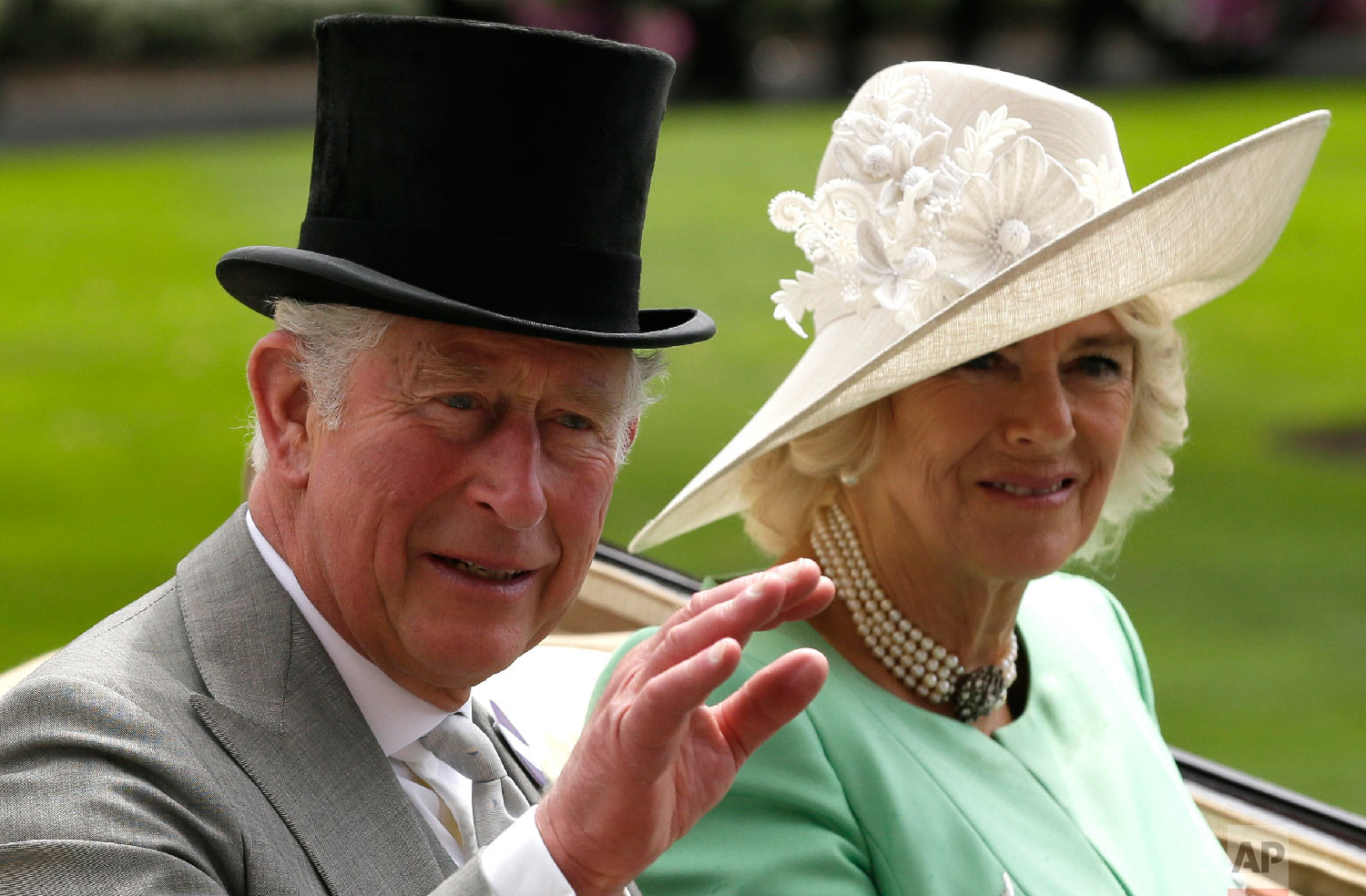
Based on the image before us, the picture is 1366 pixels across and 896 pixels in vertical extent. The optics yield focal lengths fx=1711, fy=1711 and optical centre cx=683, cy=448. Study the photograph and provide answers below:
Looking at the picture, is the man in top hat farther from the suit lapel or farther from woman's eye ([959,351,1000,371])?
woman's eye ([959,351,1000,371])

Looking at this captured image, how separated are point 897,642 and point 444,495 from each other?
105 centimetres

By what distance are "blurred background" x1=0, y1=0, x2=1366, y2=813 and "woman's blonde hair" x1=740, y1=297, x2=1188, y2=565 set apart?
0.87 meters

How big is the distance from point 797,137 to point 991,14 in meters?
4.78

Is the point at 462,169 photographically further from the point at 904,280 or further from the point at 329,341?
the point at 904,280

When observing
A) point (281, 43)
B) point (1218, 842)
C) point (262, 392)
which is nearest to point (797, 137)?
point (281, 43)

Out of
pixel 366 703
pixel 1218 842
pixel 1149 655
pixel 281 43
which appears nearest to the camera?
pixel 366 703

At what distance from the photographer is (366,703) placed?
1.85 m

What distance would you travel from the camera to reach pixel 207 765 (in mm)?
1641

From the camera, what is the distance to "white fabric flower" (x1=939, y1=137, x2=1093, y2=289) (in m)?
2.52

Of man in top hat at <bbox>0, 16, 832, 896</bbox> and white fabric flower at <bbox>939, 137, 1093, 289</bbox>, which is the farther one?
white fabric flower at <bbox>939, 137, 1093, 289</bbox>

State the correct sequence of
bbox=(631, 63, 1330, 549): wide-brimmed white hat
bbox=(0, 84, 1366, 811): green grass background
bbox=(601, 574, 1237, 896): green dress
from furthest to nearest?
bbox=(0, 84, 1366, 811): green grass background, bbox=(631, 63, 1330, 549): wide-brimmed white hat, bbox=(601, 574, 1237, 896): green dress

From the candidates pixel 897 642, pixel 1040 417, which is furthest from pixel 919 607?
pixel 1040 417

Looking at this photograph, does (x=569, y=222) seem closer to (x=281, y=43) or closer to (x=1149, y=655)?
(x=1149, y=655)

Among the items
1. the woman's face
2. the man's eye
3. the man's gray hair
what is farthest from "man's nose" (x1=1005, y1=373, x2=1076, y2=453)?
the man's gray hair
